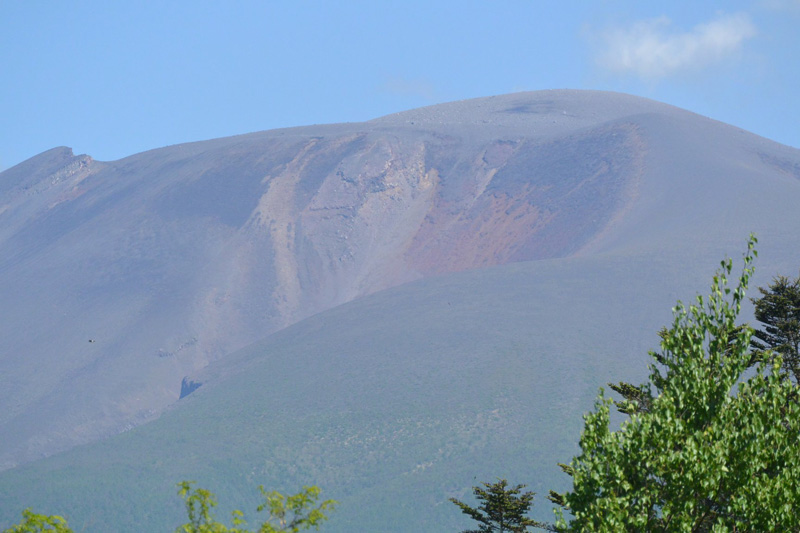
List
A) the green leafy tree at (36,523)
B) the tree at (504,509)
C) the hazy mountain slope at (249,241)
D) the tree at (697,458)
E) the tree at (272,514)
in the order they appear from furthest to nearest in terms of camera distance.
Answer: the hazy mountain slope at (249,241) < the tree at (504,509) < the tree at (697,458) < the tree at (272,514) < the green leafy tree at (36,523)

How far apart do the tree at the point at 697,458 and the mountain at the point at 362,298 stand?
1852 inches

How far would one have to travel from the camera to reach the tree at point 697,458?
48.0 ft

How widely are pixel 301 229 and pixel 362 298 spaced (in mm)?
30927

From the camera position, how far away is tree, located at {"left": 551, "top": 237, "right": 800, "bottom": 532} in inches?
576

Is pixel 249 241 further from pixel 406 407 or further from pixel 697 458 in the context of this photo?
pixel 697 458

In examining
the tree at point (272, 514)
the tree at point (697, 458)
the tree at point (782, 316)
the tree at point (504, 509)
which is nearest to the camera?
the tree at point (272, 514)

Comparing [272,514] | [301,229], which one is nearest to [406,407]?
[301,229]

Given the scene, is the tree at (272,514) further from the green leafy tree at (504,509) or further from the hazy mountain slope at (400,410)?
the hazy mountain slope at (400,410)

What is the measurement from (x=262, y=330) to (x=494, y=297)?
4224cm

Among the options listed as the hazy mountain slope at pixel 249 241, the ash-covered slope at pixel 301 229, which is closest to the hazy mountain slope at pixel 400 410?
the ash-covered slope at pixel 301 229

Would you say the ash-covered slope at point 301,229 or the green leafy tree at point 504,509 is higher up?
the ash-covered slope at point 301,229

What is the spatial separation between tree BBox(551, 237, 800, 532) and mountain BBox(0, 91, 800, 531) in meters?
47.0

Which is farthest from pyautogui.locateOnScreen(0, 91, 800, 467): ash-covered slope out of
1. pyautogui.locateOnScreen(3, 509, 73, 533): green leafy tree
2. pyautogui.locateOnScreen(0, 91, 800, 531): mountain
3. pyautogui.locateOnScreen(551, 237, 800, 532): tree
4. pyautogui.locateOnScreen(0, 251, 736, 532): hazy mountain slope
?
pyautogui.locateOnScreen(3, 509, 73, 533): green leafy tree

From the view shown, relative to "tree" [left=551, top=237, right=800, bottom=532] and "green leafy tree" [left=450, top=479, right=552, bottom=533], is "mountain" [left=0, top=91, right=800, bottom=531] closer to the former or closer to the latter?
"green leafy tree" [left=450, top=479, right=552, bottom=533]
